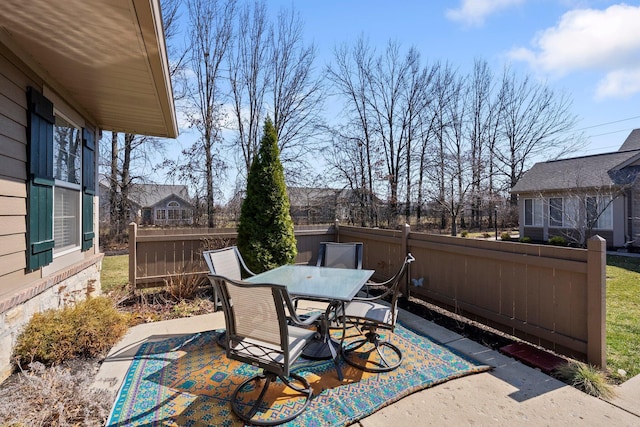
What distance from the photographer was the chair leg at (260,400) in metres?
2.14

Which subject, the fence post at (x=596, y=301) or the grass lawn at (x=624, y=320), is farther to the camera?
the grass lawn at (x=624, y=320)

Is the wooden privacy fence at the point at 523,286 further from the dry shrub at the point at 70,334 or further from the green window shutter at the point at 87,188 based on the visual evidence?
the green window shutter at the point at 87,188

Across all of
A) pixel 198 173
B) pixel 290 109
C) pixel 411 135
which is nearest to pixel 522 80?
pixel 411 135

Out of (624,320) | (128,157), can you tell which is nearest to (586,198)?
(624,320)

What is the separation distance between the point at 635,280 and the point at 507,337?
5.07m

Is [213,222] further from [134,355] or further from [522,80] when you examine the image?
[522,80]

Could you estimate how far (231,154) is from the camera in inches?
545

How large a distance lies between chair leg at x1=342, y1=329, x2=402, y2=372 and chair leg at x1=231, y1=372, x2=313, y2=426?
0.62m

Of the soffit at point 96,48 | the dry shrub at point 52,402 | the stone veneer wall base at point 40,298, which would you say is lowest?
the dry shrub at point 52,402

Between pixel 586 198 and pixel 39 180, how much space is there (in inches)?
564

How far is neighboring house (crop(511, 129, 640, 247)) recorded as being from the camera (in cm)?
1066

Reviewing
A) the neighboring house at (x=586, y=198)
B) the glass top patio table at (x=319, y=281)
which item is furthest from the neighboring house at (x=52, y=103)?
the neighboring house at (x=586, y=198)

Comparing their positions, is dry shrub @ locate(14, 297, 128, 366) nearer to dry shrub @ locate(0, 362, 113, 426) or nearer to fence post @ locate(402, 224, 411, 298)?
dry shrub @ locate(0, 362, 113, 426)

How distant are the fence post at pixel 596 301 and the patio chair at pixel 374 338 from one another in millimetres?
1497
